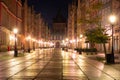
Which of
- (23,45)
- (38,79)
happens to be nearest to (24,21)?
(23,45)

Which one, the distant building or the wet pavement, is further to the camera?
the distant building

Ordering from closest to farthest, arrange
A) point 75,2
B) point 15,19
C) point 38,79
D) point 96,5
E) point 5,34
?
point 38,79 → point 96,5 → point 5,34 → point 15,19 → point 75,2

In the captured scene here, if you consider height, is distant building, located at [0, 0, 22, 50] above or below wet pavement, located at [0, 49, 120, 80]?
above

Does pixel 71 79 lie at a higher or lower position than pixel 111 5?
lower

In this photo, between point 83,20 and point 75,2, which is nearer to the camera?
point 83,20

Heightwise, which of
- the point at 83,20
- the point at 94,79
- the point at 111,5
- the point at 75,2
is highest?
the point at 75,2

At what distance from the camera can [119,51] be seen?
A: 6538 cm

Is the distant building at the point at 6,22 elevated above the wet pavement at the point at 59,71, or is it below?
above

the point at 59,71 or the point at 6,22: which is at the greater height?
the point at 6,22

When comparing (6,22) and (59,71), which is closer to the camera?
(59,71)

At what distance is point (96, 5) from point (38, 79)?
27.3 meters

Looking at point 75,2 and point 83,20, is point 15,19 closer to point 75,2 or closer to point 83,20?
point 75,2

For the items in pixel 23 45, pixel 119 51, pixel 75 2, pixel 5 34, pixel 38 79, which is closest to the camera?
pixel 38 79

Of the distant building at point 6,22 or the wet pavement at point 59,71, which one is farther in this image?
the distant building at point 6,22
